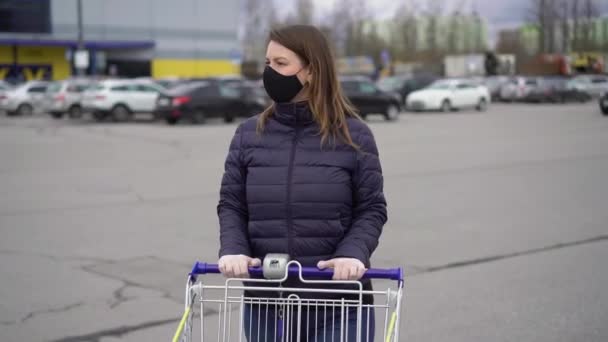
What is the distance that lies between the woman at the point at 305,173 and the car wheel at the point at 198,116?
26753 mm

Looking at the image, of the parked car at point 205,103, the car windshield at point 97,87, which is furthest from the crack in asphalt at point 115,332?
the car windshield at point 97,87

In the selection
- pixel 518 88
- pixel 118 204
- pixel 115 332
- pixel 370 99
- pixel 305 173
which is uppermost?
pixel 305 173

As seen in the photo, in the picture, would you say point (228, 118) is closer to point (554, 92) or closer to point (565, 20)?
point (554, 92)

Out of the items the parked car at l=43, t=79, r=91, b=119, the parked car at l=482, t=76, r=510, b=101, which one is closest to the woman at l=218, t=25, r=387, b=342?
the parked car at l=43, t=79, r=91, b=119

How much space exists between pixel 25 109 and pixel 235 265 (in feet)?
124

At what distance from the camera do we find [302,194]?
2986mm

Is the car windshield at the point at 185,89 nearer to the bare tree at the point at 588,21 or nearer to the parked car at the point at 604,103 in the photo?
the parked car at the point at 604,103

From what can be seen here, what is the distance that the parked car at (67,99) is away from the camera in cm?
3400

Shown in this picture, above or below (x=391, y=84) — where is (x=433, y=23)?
above

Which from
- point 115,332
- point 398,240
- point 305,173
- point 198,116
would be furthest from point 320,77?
point 198,116

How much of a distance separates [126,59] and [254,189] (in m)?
63.0

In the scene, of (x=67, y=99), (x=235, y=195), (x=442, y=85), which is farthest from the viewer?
(x=442, y=85)

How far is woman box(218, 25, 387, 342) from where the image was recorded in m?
2.99

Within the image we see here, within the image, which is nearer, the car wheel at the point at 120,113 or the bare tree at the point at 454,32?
the car wheel at the point at 120,113
